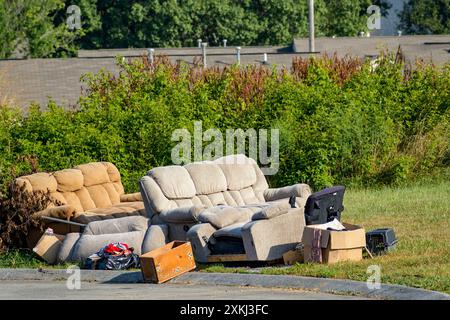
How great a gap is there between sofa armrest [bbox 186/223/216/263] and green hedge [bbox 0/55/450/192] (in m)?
7.27

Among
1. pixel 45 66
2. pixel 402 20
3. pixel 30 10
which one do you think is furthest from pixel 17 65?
pixel 402 20

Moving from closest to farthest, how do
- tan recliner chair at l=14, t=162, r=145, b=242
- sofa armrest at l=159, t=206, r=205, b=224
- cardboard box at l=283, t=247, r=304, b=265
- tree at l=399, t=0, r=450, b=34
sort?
cardboard box at l=283, t=247, r=304, b=265, sofa armrest at l=159, t=206, r=205, b=224, tan recliner chair at l=14, t=162, r=145, b=242, tree at l=399, t=0, r=450, b=34

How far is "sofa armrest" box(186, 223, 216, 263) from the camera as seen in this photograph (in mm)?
15914

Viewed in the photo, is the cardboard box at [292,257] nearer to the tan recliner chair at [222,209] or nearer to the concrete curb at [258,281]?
the tan recliner chair at [222,209]

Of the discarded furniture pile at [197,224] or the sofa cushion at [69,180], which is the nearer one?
the discarded furniture pile at [197,224]

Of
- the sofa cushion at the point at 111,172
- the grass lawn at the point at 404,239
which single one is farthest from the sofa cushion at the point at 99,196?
the grass lawn at the point at 404,239

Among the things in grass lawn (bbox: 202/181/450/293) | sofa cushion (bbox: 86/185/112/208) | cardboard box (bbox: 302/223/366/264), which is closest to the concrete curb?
grass lawn (bbox: 202/181/450/293)

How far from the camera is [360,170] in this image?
24766mm

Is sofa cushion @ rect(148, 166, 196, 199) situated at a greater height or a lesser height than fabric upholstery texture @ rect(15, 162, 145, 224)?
greater

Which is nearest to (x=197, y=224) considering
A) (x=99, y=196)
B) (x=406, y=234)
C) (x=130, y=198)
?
(x=406, y=234)

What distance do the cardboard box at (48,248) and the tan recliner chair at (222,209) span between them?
4.18 ft

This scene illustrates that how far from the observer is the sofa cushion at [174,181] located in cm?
1720

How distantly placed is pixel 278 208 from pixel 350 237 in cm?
106

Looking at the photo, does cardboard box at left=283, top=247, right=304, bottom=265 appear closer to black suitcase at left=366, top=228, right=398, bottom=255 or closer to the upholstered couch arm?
black suitcase at left=366, top=228, right=398, bottom=255
